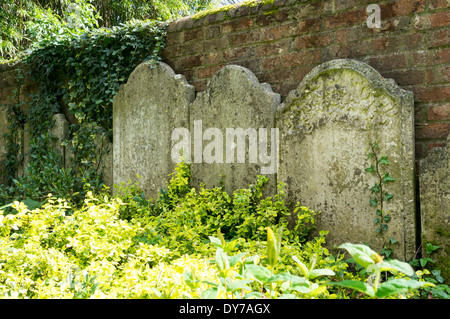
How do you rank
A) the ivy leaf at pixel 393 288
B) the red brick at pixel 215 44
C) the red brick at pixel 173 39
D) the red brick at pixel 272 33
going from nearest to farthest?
1. the ivy leaf at pixel 393 288
2. the red brick at pixel 272 33
3. the red brick at pixel 215 44
4. the red brick at pixel 173 39

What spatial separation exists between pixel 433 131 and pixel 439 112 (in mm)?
126

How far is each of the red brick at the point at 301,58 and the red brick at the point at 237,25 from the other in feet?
1.50

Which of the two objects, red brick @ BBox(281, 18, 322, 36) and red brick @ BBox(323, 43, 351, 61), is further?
red brick @ BBox(281, 18, 322, 36)

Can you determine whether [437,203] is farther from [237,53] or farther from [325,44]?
[237,53]

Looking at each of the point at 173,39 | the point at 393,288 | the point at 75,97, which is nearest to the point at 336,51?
the point at 173,39

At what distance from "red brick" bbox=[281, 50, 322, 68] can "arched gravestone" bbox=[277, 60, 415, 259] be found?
20cm

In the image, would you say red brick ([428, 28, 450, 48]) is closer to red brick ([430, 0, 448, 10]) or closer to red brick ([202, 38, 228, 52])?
red brick ([430, 0, 448, 10])

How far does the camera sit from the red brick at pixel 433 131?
249cm

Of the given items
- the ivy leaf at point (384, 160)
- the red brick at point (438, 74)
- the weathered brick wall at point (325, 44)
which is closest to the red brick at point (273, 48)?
the weathered brick wall at point (325, 44)

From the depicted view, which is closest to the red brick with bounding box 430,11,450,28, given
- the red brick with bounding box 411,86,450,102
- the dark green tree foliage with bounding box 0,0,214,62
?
the red brick with bounding box 411,86,450,102

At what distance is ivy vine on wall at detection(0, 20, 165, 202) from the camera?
393 centimetres

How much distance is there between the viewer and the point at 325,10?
2.95 meters

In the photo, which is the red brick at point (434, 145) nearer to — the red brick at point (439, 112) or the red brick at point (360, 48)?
the red brick at point (439, 112)
